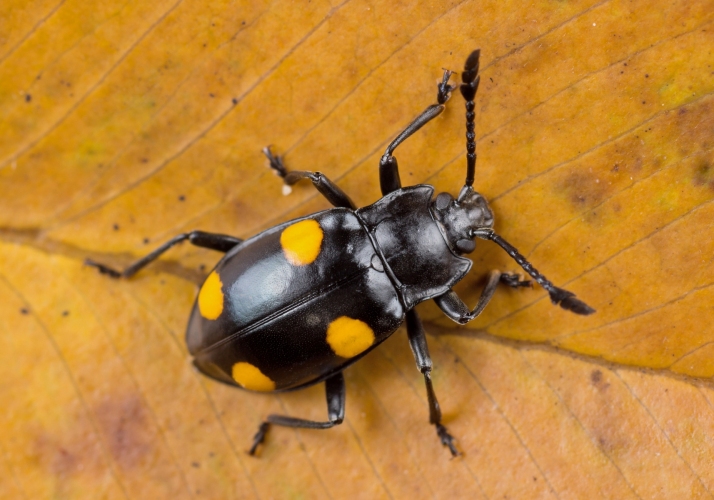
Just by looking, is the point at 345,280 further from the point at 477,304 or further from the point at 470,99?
the point at 470,99

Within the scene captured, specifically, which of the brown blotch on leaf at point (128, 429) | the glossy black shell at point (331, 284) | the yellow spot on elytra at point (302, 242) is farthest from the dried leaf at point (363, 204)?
the yellow spot on elytra at point (302, 242)

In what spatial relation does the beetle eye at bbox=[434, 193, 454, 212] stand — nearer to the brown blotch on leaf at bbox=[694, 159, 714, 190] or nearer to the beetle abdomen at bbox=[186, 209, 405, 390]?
the beetle abdomen at bbox=[186, 209, 405, 390]

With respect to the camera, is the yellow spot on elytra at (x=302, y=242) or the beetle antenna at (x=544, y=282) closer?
the beetle antenna at (x=544, y=282)

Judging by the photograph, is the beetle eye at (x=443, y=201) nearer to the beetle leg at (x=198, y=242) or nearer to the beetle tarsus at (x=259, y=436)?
the beetle leg at (x=198, y=242)

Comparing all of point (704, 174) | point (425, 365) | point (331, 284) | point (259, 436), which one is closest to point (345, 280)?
point (331, 284)

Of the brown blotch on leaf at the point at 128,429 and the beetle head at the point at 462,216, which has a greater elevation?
the beetle head at the point at 462,216

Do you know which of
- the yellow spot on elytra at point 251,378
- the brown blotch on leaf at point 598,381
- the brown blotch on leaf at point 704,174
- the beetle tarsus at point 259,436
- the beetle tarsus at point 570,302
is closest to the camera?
the beetle tarsus at point 570,302

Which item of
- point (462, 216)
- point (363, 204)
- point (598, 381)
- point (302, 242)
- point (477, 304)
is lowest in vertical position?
point (598, 381)

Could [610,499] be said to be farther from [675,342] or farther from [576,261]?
[576,261]
